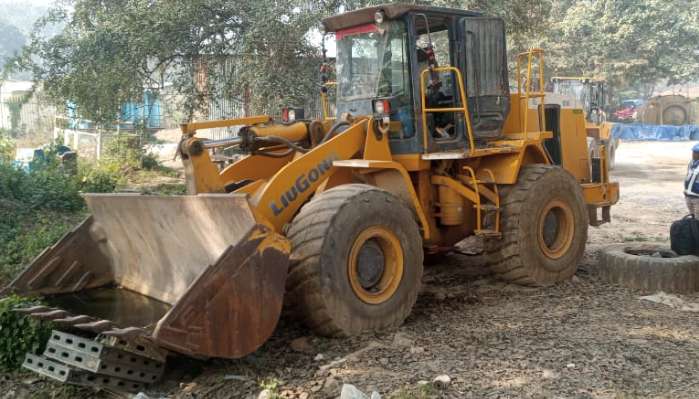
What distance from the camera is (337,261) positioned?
16.3 ft

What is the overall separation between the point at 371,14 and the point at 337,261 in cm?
263

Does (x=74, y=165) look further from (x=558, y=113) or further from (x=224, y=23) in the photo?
(x=558, y=113)

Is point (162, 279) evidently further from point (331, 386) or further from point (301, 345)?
point (331, 386)

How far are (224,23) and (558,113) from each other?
8.86 meters

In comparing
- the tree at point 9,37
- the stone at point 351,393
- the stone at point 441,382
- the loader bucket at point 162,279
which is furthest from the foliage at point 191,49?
the tree at point 9,37

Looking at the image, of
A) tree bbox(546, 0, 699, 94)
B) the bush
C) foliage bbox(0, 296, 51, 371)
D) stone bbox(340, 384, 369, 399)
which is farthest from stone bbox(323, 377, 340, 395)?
tree bbox(546, 0, 699, 94)

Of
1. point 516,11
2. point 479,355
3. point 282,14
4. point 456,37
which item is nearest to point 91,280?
point 479,355

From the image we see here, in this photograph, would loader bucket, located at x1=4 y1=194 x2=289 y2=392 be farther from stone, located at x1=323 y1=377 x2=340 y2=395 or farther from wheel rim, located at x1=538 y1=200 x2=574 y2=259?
wheel rim, located at x1=538 y1=200 x2=574 y2=259

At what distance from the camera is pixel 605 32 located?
35531 mm

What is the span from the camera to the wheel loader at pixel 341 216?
14.5 ft

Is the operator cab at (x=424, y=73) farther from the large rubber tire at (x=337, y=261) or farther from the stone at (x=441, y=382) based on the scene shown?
the stone at (x=441, y=382)

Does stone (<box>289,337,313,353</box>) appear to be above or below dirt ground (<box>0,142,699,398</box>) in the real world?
above

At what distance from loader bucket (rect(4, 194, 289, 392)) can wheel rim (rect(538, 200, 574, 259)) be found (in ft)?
11.0

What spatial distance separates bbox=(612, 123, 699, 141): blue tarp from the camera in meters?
31.6
